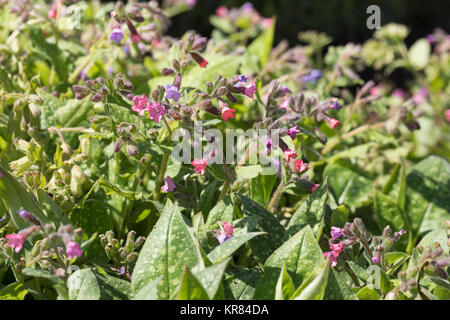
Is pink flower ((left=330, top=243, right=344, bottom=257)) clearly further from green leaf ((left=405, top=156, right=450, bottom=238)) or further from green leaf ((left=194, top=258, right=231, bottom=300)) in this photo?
green leaf ((left=405, top=156, right=450, bottom=238))

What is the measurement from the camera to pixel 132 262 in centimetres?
132

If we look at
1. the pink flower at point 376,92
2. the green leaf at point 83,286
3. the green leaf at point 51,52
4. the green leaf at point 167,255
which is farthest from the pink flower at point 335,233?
the green leaf at point 51,52

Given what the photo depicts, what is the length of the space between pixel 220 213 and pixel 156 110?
287 millimetres

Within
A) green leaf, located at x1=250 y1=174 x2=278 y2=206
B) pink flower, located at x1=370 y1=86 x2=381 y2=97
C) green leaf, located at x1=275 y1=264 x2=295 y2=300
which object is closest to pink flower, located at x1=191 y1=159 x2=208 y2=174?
green leaf, located at x1=250 y1=174 x2=278 y2=206

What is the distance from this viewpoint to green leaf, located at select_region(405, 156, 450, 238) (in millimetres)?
1771

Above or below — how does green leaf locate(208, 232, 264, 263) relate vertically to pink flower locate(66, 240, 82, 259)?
below

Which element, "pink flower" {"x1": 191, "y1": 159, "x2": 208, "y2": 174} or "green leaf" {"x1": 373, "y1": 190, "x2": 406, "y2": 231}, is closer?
"pink flower" {"x1": 191, "y1": 159, "x2": 208, "y2": 174}

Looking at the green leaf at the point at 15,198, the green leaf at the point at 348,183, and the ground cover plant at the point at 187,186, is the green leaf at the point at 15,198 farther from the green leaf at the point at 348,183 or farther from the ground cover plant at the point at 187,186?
the green leaf at the point at 348,183

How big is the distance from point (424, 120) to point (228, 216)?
6.85ft

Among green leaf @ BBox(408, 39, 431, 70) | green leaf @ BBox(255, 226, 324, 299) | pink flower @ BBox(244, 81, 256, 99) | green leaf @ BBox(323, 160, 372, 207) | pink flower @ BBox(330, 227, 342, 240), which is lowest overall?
green leaf @ BBox(408, 39, 431, 70)

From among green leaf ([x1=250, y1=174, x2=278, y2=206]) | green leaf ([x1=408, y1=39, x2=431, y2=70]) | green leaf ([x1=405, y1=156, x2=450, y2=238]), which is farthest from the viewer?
green leaf ([x1=408, y1=39, x2=431, y2=70])

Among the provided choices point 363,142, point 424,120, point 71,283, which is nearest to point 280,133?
point 71,283

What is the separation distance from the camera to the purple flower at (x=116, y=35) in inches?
64.9

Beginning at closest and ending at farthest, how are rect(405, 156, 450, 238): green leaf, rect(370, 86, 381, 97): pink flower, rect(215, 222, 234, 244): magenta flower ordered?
rect(215, 222, 234, 244): magenta flower, rect(405, 156, 450, 238): green leaf, rect(370, 86, 381, 97): pink flower
